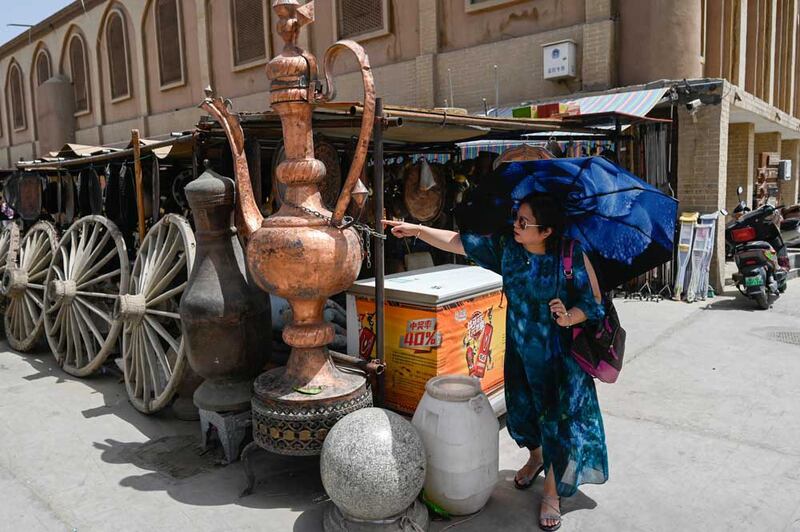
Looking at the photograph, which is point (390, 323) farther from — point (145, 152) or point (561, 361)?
point (145, 152)

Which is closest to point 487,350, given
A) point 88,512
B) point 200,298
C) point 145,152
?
point 200,298

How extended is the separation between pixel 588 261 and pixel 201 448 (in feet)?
9.02

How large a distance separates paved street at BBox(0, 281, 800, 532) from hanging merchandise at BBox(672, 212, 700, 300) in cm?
301

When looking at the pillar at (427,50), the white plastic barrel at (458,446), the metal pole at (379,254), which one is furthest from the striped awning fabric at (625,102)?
the white plastic barrel at (458,446)

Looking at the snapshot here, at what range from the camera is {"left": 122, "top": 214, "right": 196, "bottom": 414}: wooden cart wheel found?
4.42 meters

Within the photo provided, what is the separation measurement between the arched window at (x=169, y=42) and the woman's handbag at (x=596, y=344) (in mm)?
17213

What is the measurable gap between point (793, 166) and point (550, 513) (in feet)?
63.3

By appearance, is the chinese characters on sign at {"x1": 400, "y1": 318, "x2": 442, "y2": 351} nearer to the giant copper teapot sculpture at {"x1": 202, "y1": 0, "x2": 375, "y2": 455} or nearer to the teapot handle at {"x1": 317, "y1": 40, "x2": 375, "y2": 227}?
the giant copper teapot sculpture at {"x1": 202, "y1": 0, "x2": 375, "y2": 455}

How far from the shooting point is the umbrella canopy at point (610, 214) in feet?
9.68

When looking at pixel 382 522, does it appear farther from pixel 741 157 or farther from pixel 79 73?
pixel 79 73

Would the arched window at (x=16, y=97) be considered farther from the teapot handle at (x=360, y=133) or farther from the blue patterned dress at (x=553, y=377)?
the blue patterned dress at (x=553, y=377)

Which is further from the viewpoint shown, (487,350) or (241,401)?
(487,350)

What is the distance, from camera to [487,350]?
416 cm

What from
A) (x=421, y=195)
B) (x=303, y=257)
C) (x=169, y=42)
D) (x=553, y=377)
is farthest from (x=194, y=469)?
(x=169, y=42)
